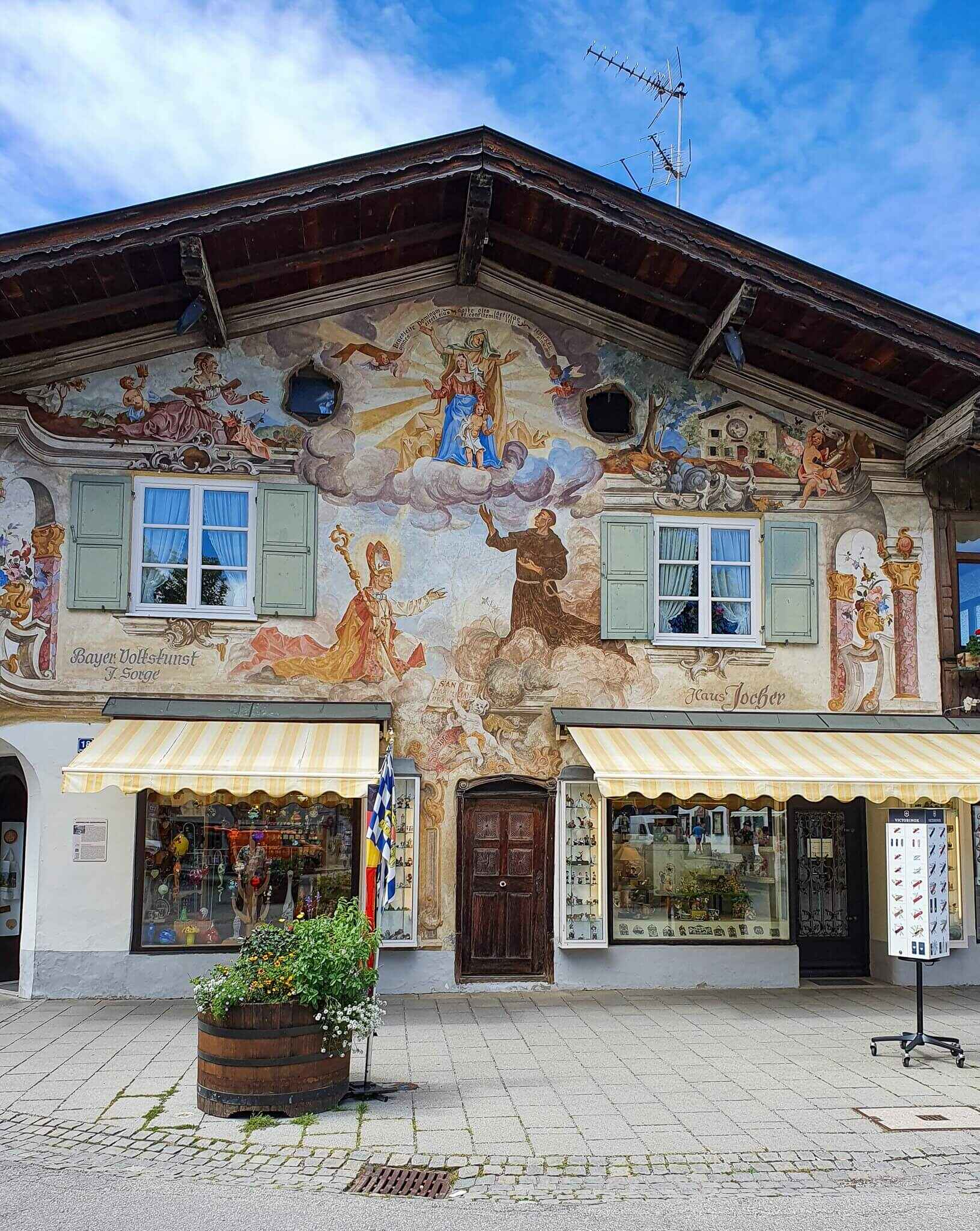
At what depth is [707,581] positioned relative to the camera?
13.0 metres

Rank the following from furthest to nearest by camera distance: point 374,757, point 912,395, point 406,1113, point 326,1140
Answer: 1. point 912,395
2. point 374,757
3. point 406,1113
4. point 326,1140

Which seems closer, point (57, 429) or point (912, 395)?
point (57, 429)

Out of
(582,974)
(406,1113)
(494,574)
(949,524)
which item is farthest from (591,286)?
(406,1113)

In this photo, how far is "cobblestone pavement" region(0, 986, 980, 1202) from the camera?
6.57 meters

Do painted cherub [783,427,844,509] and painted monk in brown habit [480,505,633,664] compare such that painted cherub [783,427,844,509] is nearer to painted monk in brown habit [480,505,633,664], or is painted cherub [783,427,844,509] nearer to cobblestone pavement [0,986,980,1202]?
painted monk in brown habit [480,505,633,664]

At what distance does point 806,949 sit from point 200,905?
22.2ft

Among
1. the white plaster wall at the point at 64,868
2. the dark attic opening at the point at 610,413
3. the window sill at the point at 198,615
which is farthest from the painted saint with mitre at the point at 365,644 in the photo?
the dark attic opening at the point at 610,413

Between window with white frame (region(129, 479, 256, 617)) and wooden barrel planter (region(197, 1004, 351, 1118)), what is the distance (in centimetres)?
559

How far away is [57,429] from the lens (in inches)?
481

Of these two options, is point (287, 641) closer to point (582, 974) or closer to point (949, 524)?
point (582, 974)

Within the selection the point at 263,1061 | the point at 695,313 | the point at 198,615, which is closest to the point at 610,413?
the point at 695,313

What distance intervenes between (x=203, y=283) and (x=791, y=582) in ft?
22.9

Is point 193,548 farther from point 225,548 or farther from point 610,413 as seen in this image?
point 610,413

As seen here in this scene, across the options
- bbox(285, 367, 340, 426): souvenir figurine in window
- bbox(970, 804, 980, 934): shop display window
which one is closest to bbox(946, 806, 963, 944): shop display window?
bbox(970, 804, 980, 934): shop display window
